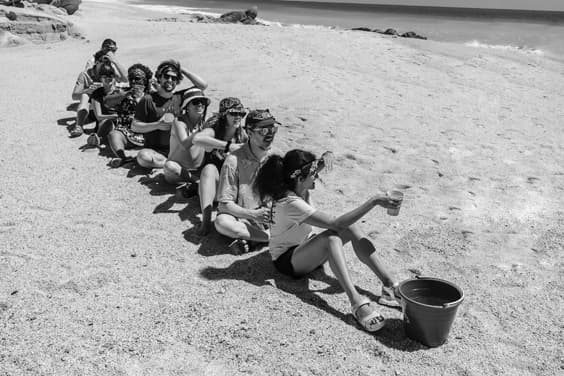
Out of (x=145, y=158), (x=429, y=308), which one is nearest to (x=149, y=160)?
(x=145, y=158)

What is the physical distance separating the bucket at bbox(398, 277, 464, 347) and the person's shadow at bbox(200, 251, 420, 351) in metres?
0.17

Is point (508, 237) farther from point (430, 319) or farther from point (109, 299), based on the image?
point (109, 299)

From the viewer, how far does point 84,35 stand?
15852mm

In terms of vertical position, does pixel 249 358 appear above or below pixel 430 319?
below

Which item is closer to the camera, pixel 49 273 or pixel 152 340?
pixel 152 340

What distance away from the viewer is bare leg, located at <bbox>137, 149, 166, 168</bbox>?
249 inches

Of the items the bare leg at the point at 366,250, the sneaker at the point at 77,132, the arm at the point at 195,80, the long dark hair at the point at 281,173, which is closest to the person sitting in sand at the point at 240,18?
the sneaker at the point at 77,132

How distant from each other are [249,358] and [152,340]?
1.94 feet

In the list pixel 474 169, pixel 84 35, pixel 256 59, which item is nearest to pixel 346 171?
pixel 474 169

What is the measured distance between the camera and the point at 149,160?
6309mm

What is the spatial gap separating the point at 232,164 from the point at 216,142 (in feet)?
2.03

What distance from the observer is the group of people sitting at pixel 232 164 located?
3.90 metres

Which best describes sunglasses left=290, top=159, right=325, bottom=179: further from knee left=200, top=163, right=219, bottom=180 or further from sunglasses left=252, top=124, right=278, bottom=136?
knee left=200, top=163, right=219, bottom=180

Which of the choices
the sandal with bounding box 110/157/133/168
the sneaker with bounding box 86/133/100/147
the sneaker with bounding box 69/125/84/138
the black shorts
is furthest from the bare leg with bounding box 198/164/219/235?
the sneaker with bounding box 69/125/84/138
